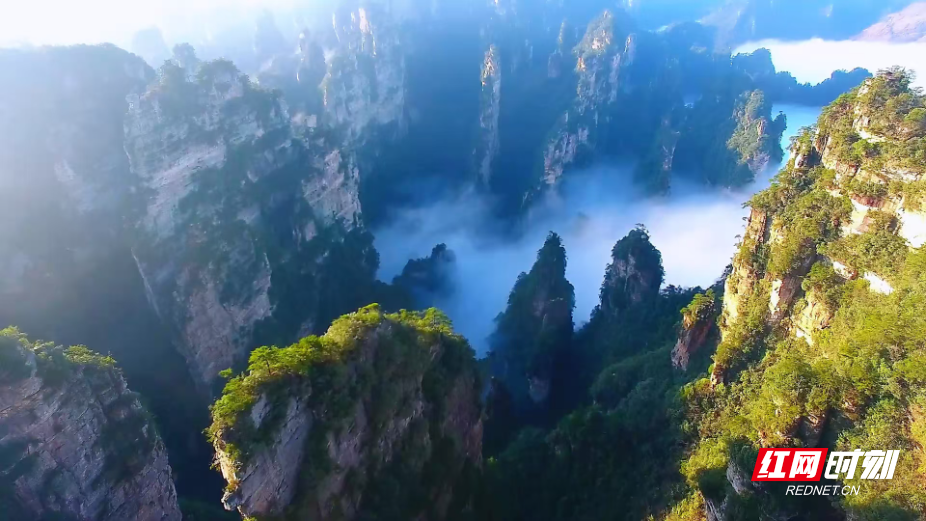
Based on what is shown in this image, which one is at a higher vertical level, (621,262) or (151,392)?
(621,262)

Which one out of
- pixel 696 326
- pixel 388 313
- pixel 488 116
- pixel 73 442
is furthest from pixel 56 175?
pixel 488 116

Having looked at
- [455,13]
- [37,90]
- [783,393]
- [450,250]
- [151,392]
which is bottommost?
[151,392]

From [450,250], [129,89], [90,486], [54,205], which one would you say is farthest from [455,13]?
[90,486]

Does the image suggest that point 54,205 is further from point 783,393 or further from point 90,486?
point 783,393

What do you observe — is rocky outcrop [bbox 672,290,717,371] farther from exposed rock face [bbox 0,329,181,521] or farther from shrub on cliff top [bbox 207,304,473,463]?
exposed rock face [bbox 0,329,181,521]

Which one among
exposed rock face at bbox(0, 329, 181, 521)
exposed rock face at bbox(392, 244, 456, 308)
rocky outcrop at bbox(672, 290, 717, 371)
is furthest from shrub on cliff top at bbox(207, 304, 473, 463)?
exposed rock face at bbox(392, 244, 456, 308)

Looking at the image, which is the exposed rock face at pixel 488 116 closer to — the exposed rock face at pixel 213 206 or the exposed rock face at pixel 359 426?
the exposed rock face at pixel 213 206

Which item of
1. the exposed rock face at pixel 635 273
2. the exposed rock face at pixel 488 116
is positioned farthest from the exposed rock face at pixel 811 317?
the exposed rock face at pixel 488 116
